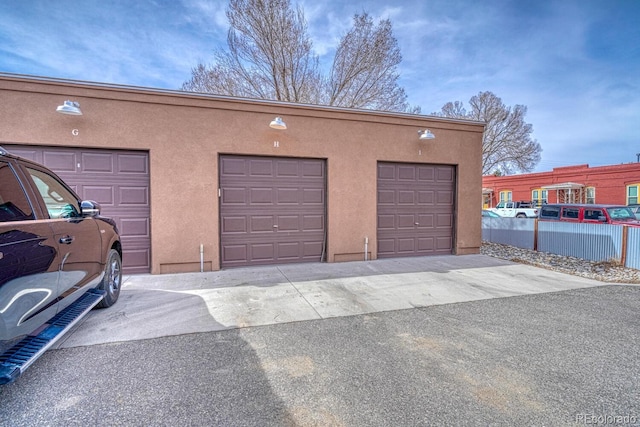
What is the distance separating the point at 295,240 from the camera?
720cm

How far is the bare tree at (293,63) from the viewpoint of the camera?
12.4 meters

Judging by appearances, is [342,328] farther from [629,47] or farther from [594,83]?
[594,83]

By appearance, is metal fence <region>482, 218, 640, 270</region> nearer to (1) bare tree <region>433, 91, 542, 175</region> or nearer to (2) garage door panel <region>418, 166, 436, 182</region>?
(2) garage door panel <region>418, 166, 436, 182</region>

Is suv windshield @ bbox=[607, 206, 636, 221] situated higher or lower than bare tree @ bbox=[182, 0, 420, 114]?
lower

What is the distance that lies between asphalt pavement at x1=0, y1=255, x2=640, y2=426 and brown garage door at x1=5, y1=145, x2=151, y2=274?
1.49 m

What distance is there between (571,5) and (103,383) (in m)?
12.1

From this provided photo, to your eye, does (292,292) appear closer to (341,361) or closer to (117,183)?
(341,361)

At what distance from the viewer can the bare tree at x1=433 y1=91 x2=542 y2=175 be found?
2211 cm

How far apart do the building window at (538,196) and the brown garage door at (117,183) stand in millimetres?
31184

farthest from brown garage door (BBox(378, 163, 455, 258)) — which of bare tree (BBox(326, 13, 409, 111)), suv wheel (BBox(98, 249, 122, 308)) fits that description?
bare tree (BBox(326, 13, 409, 111))

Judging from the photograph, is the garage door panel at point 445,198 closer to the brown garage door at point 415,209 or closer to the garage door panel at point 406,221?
the brown garage door at point 415,209

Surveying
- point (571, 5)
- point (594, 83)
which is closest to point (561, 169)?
point (594, 83)

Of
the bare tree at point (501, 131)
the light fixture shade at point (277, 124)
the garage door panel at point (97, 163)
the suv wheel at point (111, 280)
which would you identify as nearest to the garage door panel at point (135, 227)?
the garage door panel at point (97, 163)

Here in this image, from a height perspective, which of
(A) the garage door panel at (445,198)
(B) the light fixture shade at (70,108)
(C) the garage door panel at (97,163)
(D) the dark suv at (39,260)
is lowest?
(D) the dark suv at (39,260)
